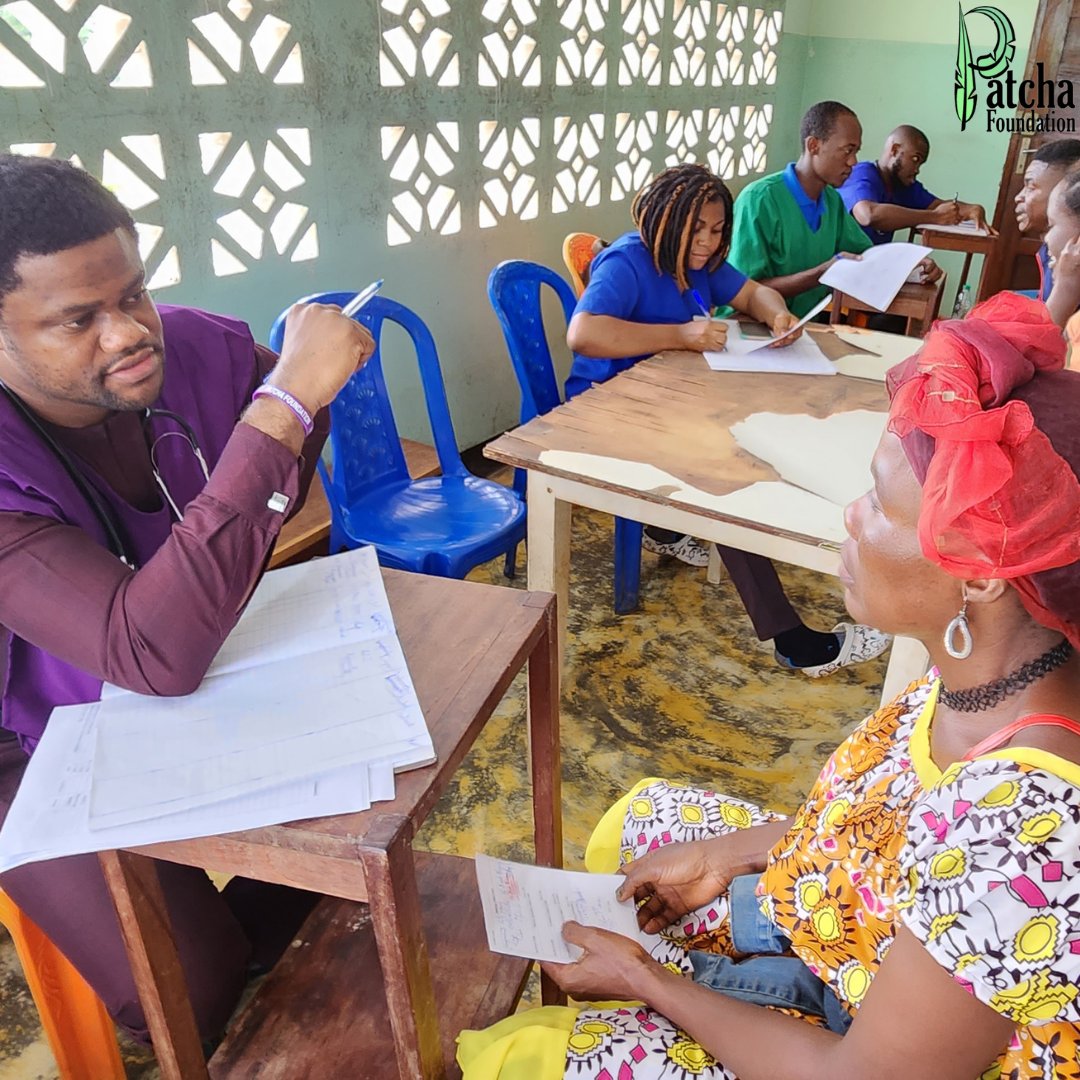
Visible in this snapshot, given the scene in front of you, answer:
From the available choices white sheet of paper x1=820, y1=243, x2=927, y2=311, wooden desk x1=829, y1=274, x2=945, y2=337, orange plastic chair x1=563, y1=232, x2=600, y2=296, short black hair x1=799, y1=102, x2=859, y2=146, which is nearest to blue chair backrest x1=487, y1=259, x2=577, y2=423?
A: orange plastic chair x1=563, y1=232, x2=600, y2=296

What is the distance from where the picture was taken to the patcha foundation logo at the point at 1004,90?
→ 16.9ft

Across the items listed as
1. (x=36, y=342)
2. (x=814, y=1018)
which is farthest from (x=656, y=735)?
(x=36, y=342)

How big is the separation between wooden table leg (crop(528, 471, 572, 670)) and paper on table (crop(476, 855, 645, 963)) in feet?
2.22

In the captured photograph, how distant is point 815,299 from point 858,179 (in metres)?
1.29

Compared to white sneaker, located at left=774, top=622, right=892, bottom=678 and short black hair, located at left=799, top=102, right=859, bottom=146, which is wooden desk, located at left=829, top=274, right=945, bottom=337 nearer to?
short black hair, located at left=799, top=102, right=859, bottom=146

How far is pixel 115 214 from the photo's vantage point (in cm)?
104

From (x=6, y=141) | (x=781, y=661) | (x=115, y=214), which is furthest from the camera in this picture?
(x=781, y=661)

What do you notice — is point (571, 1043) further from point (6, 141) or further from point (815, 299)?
point (815, 299)

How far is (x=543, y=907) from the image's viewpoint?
1.10m

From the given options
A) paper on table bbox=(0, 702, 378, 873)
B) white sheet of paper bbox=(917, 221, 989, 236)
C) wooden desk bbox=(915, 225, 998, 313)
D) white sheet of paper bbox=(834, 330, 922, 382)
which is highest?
white sheet of paper bbox=(917, 221, 989, 236)

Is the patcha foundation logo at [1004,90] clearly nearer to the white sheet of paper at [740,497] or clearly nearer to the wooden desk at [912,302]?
the wooden desk at [912,302]

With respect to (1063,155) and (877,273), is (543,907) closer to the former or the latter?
(877,273)

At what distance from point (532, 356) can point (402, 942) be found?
81.3 inches

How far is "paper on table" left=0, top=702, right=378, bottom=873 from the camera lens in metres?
0.75
